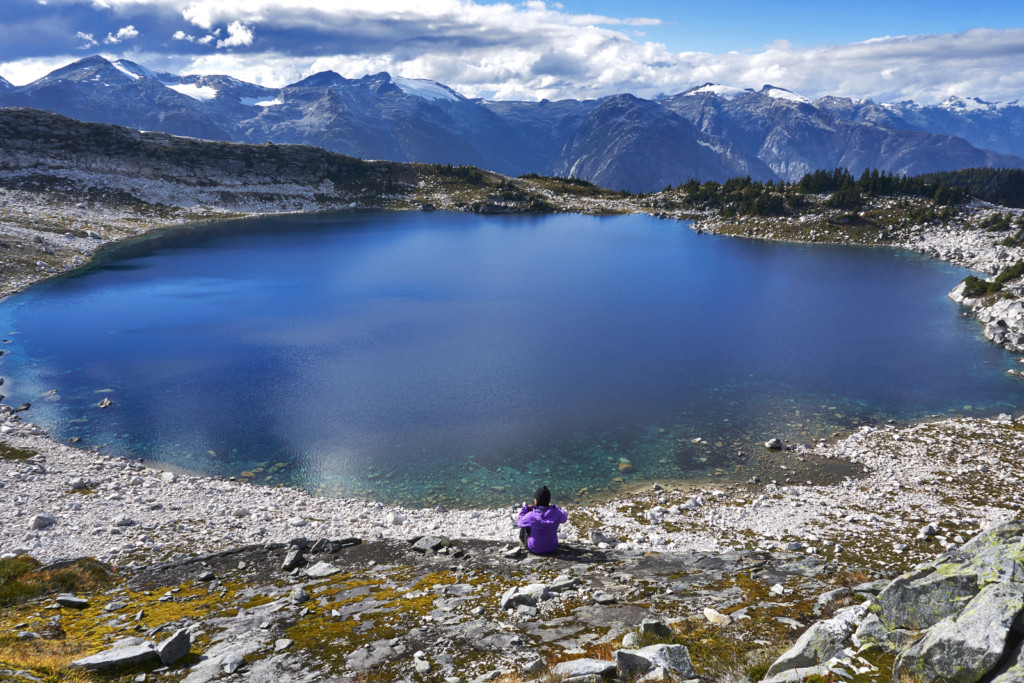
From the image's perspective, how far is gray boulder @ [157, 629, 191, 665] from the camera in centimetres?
1262

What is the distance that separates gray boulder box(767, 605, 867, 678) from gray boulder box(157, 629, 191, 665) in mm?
13142

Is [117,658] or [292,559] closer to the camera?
[117,658]

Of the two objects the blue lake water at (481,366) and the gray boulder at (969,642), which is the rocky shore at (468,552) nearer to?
the gray boulder at (969,642)

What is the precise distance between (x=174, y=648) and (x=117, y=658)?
1.09 meters

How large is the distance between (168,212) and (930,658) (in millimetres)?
154739

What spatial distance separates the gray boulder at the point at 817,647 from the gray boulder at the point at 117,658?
45.2 feet

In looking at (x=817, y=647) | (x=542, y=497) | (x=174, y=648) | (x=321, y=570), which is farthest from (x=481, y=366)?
(x=817, y=647)

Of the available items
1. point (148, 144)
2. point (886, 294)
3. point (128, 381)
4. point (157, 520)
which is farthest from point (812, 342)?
point (148, 144)

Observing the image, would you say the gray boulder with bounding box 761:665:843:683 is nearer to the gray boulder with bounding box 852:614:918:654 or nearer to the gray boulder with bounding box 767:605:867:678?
the gray boulder with bounding box 767:605:867:678

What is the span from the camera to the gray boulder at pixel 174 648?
12617mm

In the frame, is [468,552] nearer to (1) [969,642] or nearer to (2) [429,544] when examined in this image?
(2) [429,544]

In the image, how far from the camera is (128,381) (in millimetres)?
41500

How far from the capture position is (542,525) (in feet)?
66.1

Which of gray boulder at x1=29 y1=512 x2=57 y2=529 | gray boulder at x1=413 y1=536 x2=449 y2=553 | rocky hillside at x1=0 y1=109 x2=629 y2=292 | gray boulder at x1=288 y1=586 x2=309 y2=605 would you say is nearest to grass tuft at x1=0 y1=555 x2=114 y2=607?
gray boulder at x1=29 y1=512 x2=57 y2=529
